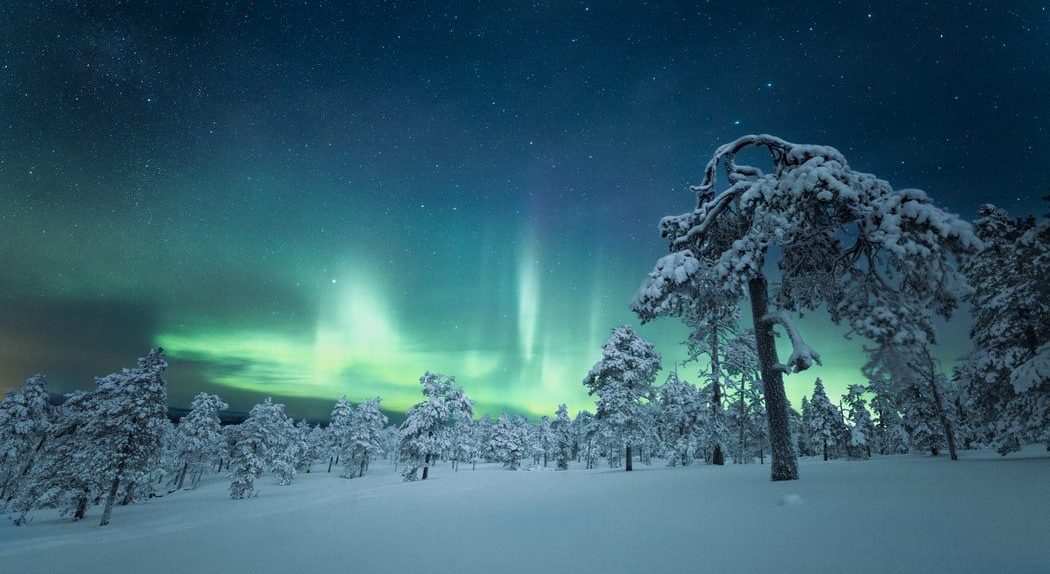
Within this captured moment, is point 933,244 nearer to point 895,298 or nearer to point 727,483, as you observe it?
point 895,298

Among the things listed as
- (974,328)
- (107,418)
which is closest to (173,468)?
(107,418)

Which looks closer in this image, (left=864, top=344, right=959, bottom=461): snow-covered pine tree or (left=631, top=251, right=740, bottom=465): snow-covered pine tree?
(left=631, top=251, right=740, bottom=465): snow-covered pine tree

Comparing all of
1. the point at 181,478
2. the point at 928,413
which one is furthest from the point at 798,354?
the point at 181,478

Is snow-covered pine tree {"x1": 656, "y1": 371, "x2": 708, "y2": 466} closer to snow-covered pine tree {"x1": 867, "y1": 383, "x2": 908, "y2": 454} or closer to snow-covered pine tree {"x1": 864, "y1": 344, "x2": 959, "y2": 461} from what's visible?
snow-covered pine tree {"x1": 864, "y1": 344, "x2": 959, "y2": 461}

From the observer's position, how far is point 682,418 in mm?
30016

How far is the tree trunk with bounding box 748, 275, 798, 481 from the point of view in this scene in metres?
10.3

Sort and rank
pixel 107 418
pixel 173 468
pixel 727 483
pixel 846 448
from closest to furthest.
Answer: pixel 727 483
pixel 107 418
pixel 846 448
pixel 173 468

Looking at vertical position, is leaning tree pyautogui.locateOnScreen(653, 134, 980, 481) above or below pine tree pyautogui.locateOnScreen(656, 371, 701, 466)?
above

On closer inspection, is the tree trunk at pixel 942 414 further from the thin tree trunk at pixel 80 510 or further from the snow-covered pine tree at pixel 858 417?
the thin tree trunk at pixel 80 510

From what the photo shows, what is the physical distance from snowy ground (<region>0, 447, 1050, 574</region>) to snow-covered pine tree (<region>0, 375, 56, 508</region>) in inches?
1968

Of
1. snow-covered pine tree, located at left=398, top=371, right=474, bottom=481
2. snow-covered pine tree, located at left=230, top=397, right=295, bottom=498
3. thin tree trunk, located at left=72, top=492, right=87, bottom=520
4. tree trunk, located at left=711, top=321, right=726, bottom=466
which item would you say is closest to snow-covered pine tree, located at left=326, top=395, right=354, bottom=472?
snow-covered pine tree, located at left=230, top=397, right=295, bottom=498

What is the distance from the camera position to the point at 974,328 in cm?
2014

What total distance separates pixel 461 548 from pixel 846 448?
76697 millimetres

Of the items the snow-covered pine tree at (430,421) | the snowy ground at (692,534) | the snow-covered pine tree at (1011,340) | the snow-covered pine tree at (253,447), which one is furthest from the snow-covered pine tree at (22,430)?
the snow-covered pine tree at (1011,340)
